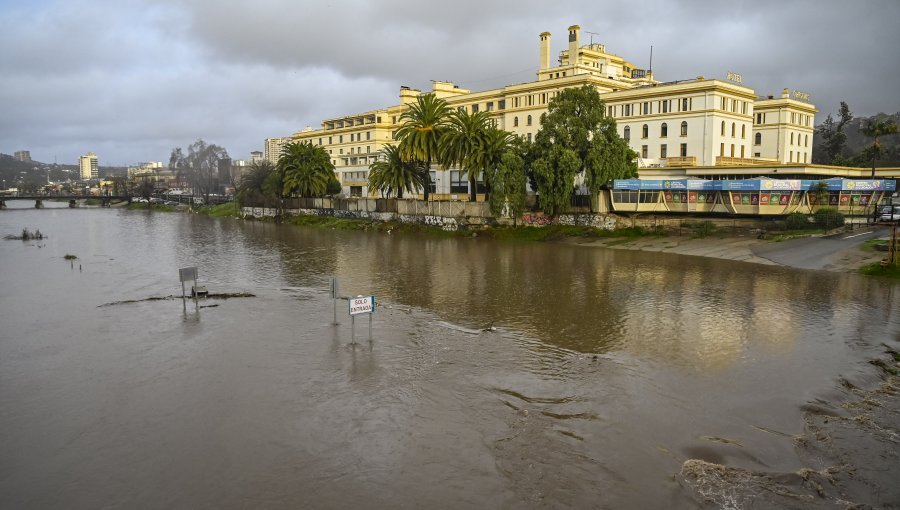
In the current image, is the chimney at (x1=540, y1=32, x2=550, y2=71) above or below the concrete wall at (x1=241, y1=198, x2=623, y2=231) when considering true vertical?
above

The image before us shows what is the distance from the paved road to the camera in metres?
42.3

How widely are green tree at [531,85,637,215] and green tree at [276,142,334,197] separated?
46750mm

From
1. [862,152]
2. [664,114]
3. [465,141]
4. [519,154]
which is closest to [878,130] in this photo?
[664,114]

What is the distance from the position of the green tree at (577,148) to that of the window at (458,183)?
21.1 meters

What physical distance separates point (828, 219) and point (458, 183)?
4640 centimetres

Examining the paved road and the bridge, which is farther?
the bridge

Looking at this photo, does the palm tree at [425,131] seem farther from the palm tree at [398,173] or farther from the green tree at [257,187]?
the green tree at [257,187]

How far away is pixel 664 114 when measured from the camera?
76.2 m

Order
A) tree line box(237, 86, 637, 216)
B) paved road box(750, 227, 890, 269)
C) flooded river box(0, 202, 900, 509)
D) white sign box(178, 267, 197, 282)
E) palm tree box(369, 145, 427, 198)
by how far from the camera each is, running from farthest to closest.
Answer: palm tree box(369, 145, 427, 198) → tree line box(237, 86, 637, 216) → paved road box(750, 227, 890, 269) → white sign box(178, 267, 197, 282) → flooded river box(0, 202, 900, 509)

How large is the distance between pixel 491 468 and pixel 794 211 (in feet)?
173

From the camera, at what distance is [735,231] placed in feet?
180

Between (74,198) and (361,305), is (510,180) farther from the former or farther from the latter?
(74,198)

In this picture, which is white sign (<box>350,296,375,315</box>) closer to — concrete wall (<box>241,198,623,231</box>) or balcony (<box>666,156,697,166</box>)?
concrete wall (<box>241,198,623,231</box>)

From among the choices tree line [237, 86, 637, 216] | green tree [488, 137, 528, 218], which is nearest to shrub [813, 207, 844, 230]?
tree line [237, 86, 637, 216]
